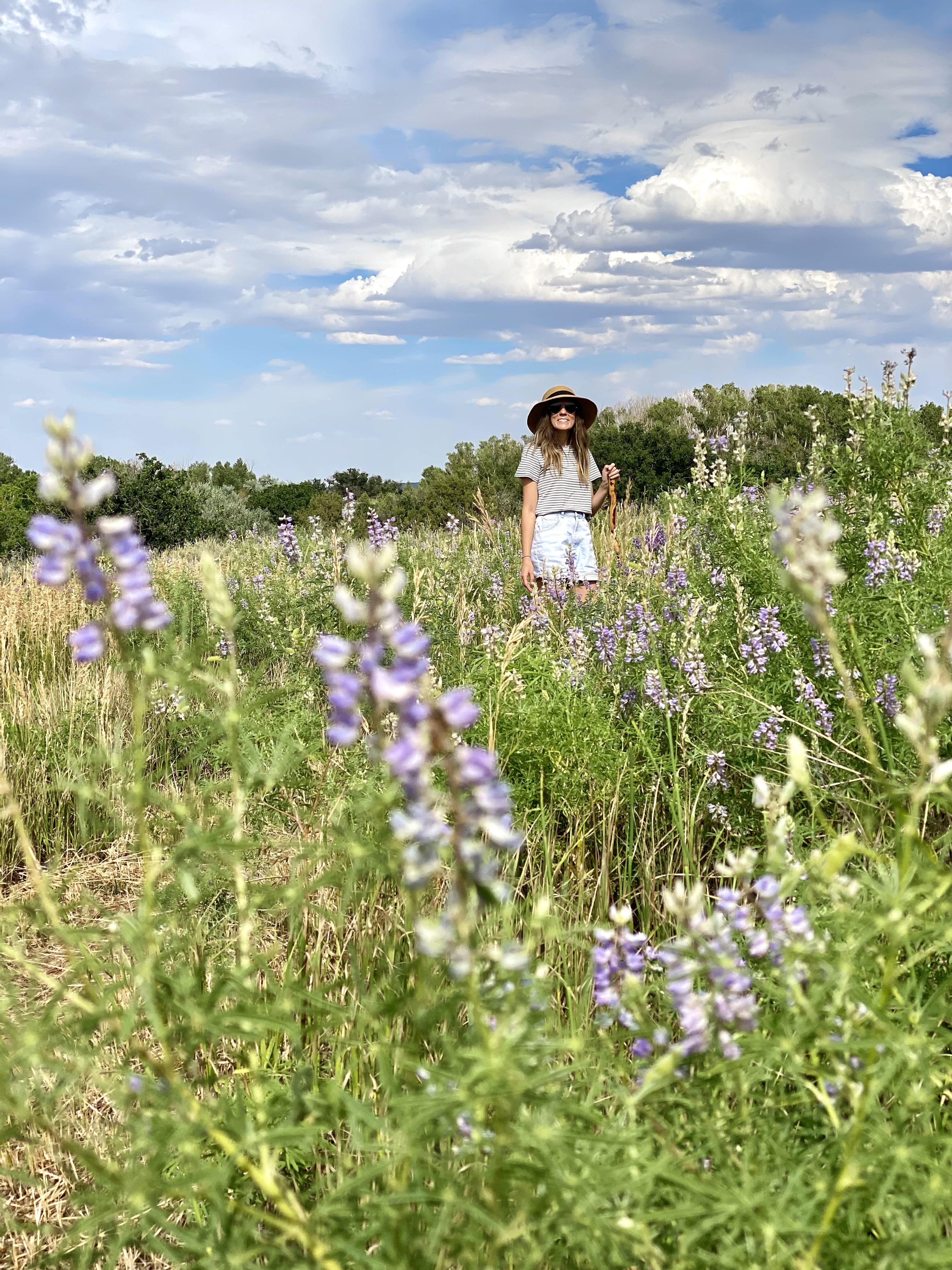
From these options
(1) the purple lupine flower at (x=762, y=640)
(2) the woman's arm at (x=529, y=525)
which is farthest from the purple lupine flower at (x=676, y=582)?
(2) the woman's arm at (x=529, y=525)

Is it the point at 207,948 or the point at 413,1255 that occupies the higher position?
the point at 413,1255

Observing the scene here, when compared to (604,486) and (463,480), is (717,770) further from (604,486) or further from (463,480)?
(463,480)

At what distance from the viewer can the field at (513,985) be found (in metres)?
1.32

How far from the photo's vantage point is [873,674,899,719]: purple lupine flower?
3809 mm

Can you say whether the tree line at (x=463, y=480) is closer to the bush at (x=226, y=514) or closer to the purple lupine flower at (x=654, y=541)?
the bush at (x=226, y=514)

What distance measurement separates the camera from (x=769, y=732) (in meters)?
4.01

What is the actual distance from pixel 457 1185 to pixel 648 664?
140 inches

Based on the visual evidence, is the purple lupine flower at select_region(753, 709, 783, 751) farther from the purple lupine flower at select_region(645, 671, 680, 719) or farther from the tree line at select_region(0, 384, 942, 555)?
the tree line at select_region(0, 384, 942, 555)

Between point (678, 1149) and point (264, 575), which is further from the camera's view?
point (264, 575)

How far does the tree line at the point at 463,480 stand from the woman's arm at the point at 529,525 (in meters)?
4.71

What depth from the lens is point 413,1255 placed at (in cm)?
151

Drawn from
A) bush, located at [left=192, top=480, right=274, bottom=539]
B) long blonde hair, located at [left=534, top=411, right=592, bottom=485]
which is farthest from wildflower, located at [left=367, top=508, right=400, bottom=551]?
bush, located at [left=192, top=480, right=274, bottom=539]

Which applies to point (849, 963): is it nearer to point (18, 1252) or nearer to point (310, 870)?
point (310, 870)

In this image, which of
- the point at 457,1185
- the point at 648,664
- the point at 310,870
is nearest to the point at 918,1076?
the point at 457,1185
